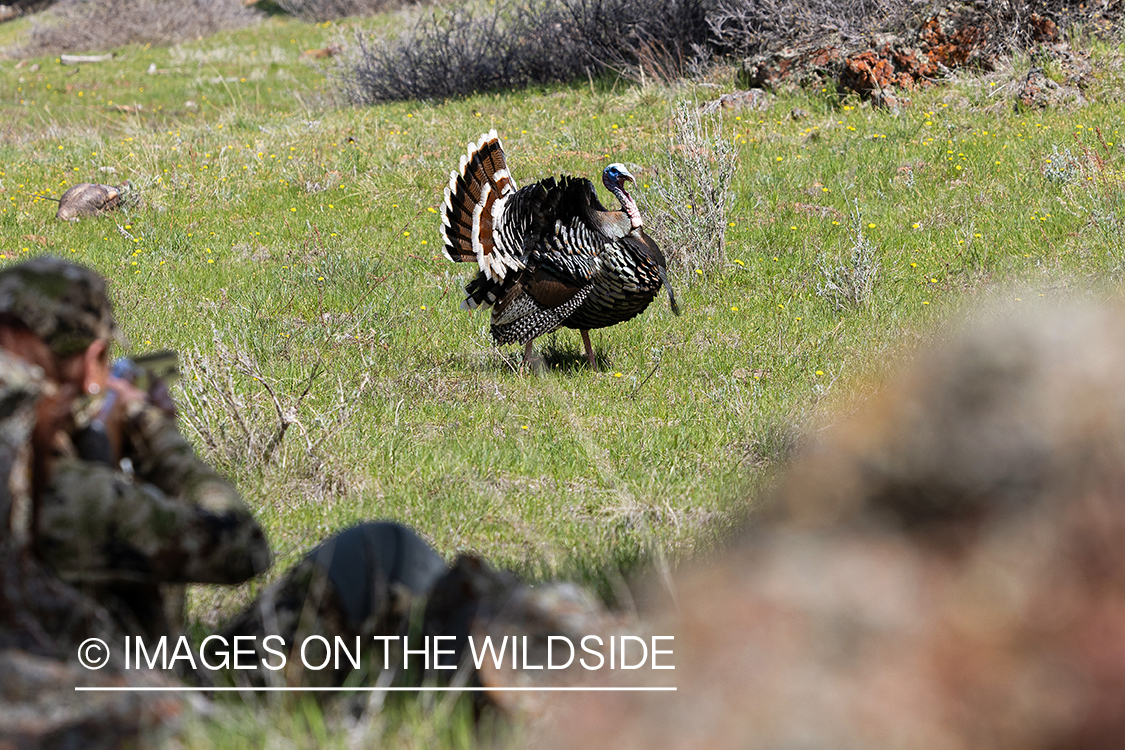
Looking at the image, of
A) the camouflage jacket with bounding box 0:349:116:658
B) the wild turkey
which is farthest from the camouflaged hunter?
the wild turkey

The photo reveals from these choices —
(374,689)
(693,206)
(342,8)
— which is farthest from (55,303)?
(342,8)

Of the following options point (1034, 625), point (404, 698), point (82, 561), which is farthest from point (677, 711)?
point (82, 561)

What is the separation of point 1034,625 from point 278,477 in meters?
3.88

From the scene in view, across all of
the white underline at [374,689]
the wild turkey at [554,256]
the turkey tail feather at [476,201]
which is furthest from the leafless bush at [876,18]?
the white underline at [374,689]

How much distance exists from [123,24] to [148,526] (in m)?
31.1

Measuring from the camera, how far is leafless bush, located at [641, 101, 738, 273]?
Result: 8469mm

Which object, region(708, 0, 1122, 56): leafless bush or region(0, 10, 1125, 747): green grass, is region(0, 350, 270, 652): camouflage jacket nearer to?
region(0, 10, 1125, 747): green grass

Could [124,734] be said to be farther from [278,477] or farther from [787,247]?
[787,247]

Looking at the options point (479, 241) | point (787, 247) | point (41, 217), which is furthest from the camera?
point (41, 217)

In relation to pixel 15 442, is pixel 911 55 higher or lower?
lower

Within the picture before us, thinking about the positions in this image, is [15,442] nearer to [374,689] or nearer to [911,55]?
[374,689]

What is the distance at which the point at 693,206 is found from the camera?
8.84 meters

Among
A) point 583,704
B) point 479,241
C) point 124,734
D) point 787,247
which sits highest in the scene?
point 583,704

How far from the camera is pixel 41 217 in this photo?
10.5 meters
